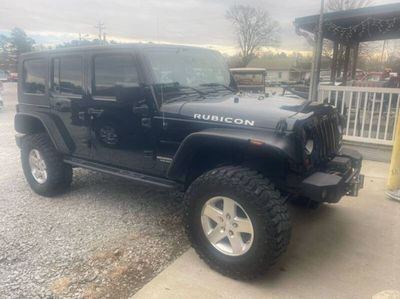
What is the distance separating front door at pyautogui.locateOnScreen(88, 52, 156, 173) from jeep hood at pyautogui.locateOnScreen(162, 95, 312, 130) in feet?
1.22

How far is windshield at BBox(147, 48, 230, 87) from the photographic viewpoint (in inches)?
148

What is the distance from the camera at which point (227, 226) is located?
3.10 m

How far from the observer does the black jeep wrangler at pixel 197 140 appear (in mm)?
2906

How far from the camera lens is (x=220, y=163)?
3.45 metres

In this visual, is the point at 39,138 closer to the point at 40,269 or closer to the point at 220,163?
the point at 40,269

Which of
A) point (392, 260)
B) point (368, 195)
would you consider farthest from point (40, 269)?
point (368, 195)

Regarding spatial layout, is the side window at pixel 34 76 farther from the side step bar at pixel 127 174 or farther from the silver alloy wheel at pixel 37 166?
the side step bar at pixel 127 174

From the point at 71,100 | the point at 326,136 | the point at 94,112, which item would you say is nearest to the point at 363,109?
the point at 326,136

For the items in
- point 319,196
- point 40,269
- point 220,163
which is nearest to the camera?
point 319,196

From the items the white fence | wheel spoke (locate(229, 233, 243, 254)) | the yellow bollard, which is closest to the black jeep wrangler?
wheel spoke (locate(229, 233, 243, 254))

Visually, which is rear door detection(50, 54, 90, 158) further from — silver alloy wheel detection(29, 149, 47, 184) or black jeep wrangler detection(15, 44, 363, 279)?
silver alloy wheel detection(29, 149, 47, 184)

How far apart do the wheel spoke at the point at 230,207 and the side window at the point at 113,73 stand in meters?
1.53

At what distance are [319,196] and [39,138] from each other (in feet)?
12.5

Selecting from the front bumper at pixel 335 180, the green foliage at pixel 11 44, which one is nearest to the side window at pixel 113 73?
Result: the front bumper at pixel 335 180
